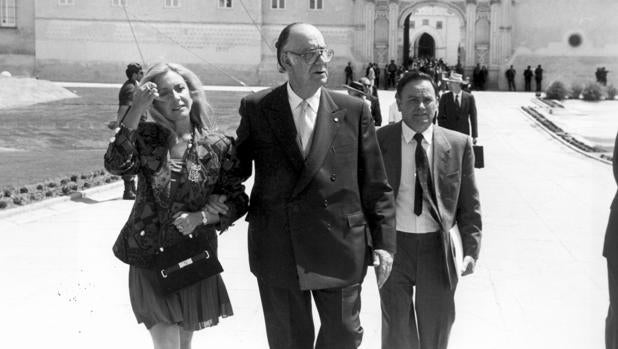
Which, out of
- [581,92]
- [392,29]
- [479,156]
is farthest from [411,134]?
[392,29]

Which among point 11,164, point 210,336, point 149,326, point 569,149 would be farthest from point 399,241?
point 569,149

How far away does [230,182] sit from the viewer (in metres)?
4.64

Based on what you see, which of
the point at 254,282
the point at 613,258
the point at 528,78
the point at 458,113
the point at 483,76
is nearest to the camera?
the point at 613,258

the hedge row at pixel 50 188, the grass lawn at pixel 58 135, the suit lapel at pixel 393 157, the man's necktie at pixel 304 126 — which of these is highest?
the man's necktie at pixel 304 126

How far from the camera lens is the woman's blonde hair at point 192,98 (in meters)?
4.70

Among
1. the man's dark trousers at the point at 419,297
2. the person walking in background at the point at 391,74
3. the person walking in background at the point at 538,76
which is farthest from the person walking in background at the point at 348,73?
the man's dark trousers at the point at 419,297

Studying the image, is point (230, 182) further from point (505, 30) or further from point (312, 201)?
point (505, 30)

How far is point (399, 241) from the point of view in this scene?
5141 millimetres

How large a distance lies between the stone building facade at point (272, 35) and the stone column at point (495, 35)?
55 millimetres

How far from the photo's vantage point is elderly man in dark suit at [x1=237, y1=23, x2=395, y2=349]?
427 cm

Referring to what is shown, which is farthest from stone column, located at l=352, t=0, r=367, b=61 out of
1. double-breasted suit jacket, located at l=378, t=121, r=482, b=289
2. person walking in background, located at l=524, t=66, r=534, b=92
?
double-breasted suit jacket, located at l=378, t=121, r=482, b=289

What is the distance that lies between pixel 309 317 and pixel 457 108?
9.92 m

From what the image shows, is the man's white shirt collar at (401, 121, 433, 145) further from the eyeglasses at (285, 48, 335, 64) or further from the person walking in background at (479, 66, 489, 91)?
the person walking in background at (479, 66, 489, 91)

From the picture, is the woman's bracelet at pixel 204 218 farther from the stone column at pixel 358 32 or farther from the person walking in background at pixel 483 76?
the stone column at pixel 358 32
